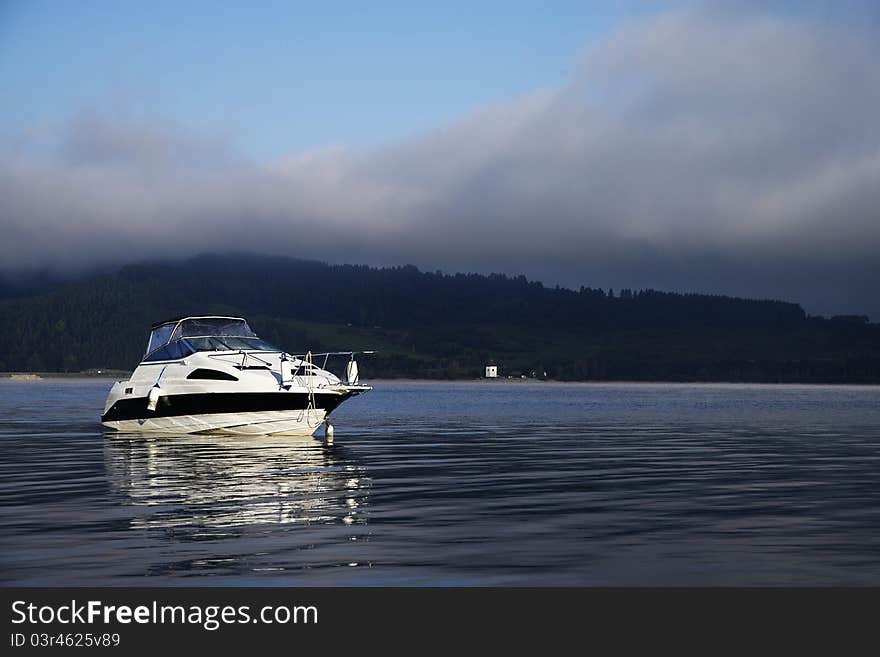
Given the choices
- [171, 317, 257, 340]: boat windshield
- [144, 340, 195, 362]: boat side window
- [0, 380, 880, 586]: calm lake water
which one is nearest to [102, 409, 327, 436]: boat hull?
[0, 380, 880, 586]: calm lake water

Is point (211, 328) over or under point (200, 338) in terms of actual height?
over

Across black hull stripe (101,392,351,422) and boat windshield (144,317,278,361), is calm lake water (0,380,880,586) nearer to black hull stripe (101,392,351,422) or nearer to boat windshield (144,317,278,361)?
black hull stripe (101,392,351,422)

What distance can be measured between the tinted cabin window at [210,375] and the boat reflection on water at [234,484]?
2.79 metres

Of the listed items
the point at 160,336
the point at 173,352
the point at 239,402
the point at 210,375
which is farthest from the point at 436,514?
the point at 160,336

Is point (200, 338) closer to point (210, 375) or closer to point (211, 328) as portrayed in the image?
point (211, 328)

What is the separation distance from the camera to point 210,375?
48469 mm

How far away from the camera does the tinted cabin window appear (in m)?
47.9

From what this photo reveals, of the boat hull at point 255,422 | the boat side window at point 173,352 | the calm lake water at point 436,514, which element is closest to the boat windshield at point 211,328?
the boat side window at point 173,352

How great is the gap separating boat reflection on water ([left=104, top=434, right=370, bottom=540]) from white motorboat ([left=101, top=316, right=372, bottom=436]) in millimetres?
1146

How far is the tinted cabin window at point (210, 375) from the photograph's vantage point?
47.9 m

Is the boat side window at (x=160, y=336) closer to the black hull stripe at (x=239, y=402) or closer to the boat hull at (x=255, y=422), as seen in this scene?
the black hull stripe at (x=239, y=402)

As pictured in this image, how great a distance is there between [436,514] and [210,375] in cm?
2733
